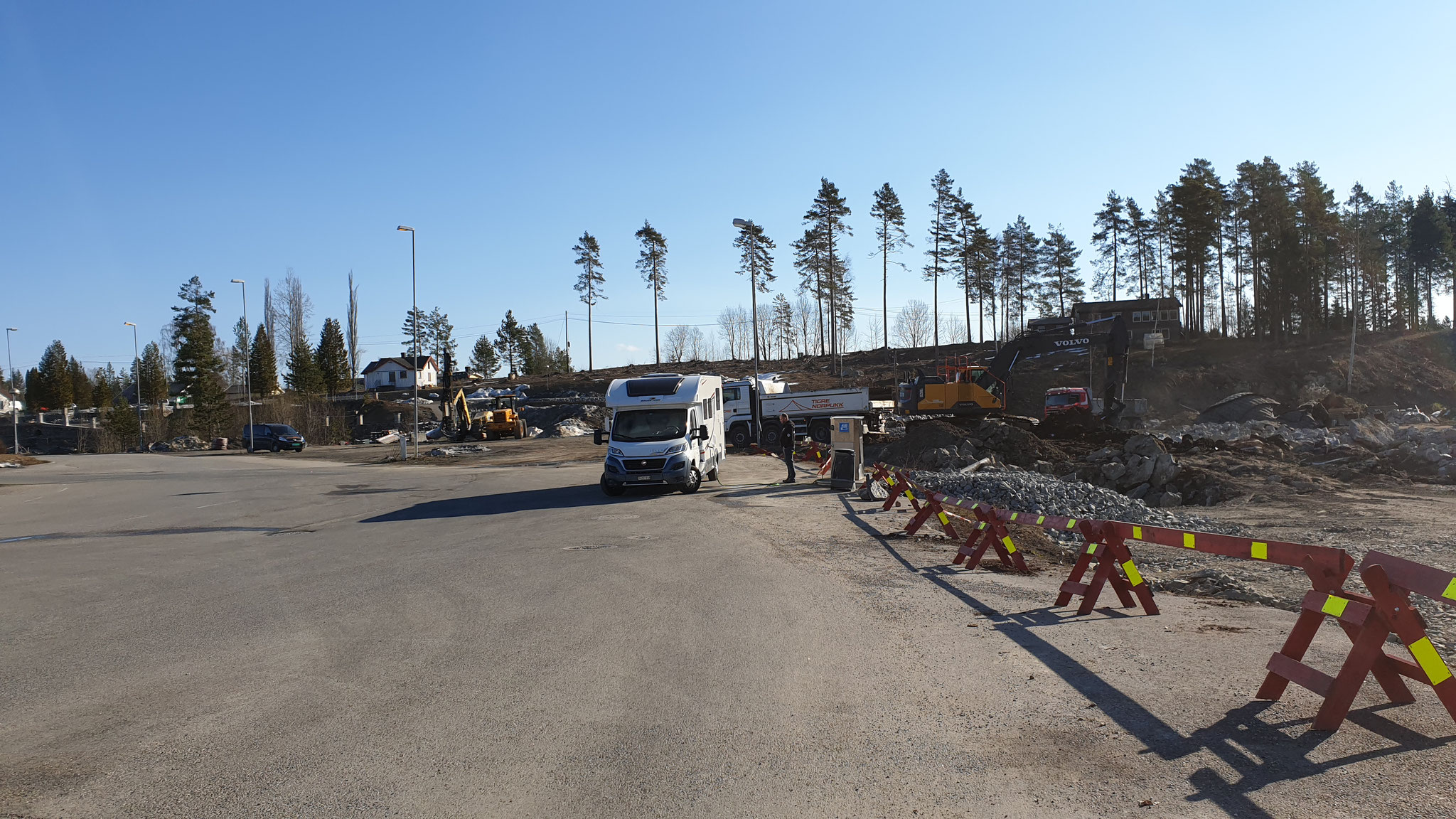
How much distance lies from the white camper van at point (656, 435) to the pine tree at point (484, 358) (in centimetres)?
9961

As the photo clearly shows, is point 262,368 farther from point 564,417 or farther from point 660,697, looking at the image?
point 660,697

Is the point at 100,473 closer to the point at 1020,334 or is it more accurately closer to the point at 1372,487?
the point at 1020,334

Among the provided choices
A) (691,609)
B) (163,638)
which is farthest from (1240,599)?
(163,638)

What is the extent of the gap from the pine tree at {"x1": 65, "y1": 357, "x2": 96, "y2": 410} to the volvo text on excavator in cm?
10320

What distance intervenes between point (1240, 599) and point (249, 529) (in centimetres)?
1648

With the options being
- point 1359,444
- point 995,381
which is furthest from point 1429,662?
point 995,381

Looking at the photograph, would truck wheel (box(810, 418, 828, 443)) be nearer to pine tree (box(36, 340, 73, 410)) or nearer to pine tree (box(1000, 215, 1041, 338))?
pine tree (box(1000, 215, 1041, 338))

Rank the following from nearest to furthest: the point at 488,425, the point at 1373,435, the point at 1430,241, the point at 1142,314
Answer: the point at 1373,435, the point at 488,425, the point at 1142,314, the point at 1430,241

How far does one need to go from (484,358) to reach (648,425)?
10192 cm

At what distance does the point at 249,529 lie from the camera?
659 inches

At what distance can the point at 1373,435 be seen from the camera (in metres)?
30.7

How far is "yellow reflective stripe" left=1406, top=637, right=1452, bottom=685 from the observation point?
15.7ft

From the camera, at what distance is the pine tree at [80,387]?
10175 centimetres

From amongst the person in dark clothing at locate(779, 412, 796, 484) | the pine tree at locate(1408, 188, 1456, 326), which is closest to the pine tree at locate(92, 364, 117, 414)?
the person in dark clothing at locate(779, 412, 796, 484)
